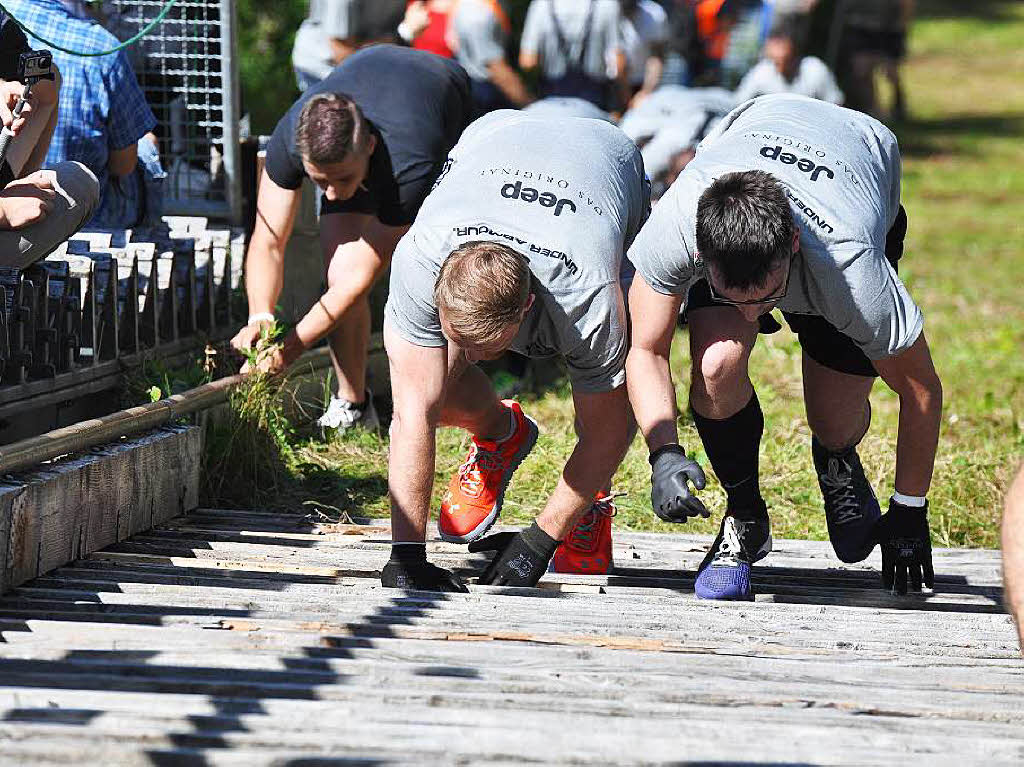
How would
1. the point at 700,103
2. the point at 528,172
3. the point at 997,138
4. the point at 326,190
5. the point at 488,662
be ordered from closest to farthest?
the point at 488,662
the point at 528,172
the point at 326,190
the point at 700,103
the point at 997,138

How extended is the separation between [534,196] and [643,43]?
20.7 ft

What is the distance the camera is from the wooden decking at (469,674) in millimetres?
2648

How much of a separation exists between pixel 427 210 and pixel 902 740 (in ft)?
6.88

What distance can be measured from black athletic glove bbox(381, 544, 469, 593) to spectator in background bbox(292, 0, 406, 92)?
12.1 ft

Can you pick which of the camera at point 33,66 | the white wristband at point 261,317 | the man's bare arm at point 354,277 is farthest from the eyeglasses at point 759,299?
the white wristband at point 261,317

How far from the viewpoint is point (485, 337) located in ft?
12.6

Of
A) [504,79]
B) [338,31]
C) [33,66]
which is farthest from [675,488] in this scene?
[504,79]

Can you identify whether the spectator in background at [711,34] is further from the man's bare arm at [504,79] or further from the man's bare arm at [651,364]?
the man's bare arm at [651,364]

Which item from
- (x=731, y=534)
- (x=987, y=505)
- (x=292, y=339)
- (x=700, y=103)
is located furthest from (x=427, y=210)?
(x=700, y=103)

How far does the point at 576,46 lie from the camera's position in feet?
31.1

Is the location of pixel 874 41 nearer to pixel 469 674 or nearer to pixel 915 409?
pixel 915 409

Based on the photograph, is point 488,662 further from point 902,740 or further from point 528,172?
point 528,172

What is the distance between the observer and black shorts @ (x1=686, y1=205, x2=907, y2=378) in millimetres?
4598

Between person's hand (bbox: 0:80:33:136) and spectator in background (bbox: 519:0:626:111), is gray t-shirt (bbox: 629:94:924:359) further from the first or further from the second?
spectator in background (bbox: 519:0:626:111)
